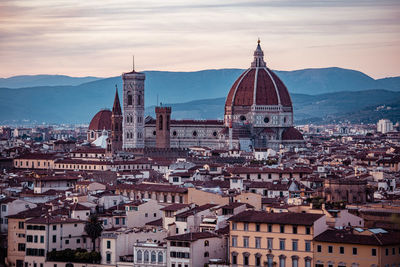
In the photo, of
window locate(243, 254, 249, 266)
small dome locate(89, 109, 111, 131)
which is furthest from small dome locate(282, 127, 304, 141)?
window locate(243, 254, 249, 266)

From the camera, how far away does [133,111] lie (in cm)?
15725

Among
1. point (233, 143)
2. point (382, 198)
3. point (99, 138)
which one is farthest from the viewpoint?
point (99, 138)

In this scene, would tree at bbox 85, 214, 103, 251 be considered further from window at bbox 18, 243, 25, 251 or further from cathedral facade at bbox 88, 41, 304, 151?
cathedral facade at bbox 88, 41, 304, 151

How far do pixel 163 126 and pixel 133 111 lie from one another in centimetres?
483

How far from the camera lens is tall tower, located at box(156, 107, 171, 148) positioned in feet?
511

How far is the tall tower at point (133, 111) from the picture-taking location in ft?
512

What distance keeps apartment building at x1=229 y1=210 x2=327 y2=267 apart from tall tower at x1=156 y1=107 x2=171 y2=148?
10514cm

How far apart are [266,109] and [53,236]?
4218 inches

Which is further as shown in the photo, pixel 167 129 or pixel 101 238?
pixel 167 129

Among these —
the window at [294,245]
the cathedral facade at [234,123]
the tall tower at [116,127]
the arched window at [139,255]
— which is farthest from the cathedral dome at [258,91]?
the window at [294,245]

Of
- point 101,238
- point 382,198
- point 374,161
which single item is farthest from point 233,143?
point 101,238

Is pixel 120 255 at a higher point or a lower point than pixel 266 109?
lower

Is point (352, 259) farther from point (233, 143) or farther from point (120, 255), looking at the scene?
point (233, 143)

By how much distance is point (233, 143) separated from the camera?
153 meters
